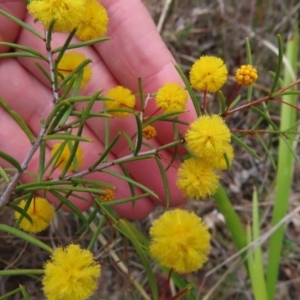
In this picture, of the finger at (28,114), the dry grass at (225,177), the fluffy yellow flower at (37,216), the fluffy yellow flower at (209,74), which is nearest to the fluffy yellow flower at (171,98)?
the fluffy yellow flower at (209,74)

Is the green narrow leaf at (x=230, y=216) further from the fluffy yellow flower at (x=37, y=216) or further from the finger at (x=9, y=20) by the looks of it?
the finger at (x=9, y=20)

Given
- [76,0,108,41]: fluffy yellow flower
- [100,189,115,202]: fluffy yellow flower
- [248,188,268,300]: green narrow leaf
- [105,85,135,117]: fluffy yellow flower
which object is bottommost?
[248,188,268,300]: green narrow leaf

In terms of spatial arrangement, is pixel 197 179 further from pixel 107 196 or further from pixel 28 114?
pixel 28 114

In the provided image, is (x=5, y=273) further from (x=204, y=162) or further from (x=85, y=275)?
(x=204, y=162)

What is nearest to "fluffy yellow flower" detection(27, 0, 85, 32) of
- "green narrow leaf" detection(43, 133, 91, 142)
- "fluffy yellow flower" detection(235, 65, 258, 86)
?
"green narrow leaf" detection(43, 133, 91, 142)

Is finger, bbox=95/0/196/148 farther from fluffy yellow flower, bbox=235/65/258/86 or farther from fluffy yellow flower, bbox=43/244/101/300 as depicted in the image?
fluffy yellow flower, bbox=43/244/101/300

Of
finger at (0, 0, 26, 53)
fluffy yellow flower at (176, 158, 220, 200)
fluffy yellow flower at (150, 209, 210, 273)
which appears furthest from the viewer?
finger at (0, 0, 26, 53)
